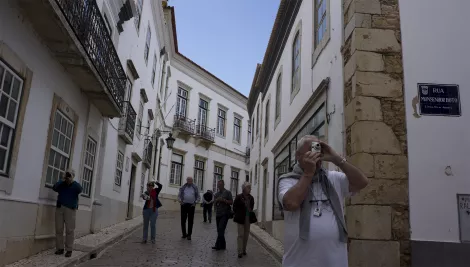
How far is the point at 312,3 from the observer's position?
9.79 m

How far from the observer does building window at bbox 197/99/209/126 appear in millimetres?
29905

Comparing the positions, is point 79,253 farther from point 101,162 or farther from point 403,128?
point 403,128

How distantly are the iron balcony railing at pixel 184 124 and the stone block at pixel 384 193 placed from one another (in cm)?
2206

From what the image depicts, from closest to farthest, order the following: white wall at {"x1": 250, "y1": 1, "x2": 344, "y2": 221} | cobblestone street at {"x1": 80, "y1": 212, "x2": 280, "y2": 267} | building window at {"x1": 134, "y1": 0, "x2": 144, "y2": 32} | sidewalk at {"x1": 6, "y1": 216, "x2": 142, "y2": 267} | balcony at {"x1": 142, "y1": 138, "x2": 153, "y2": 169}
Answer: sidewalk at {"x1": 6, "y1": 216, "x2": 142, "y2": 267}, white wall at {"x1": 250, "y1": 1, "x2": 344, "y2": 221}, cobblestone street at {"x1": 80, "y1": 212, "x2": 280, "y2": 267}, building window at {"x1": 134, "y1": 0, "x2": 144, "y2": 32}, balcony at {"x1": 142, "y1": 138, "x2": 153, "y2": 169}

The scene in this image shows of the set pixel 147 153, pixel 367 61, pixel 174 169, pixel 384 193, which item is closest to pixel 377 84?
Answer: pixel 367 61

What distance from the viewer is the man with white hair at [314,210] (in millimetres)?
2338

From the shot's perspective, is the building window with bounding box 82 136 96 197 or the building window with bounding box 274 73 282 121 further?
the building window with bounding box 274 73 282 121

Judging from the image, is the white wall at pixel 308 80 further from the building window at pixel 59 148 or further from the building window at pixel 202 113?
the building window at pixel 202 113

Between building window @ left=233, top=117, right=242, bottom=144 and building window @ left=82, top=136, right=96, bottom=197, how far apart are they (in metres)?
22.5

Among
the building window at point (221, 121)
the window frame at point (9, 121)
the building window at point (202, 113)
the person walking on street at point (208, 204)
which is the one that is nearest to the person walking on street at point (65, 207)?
the window frame at point (9, 121)

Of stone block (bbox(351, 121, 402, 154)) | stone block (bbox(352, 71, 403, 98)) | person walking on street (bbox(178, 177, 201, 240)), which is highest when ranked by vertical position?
stone block (bbox(352, 71, 403, 98))

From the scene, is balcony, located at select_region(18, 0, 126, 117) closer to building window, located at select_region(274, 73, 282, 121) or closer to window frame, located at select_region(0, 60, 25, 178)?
window frame, located at select_region(0, 60, 25, 178)

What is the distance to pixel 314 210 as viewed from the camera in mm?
2430

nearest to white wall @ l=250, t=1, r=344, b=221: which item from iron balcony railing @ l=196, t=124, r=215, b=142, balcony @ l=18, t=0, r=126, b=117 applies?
balcony @ l=18, t=0, r=126, b=117
